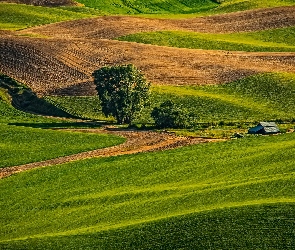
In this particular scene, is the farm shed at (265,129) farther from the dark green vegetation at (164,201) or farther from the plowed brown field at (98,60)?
the plowed brown field at (98,60)

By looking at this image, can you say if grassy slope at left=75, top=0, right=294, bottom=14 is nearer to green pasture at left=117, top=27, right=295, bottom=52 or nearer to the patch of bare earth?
green pasture at left=117, top=27, right=295, bottom=52

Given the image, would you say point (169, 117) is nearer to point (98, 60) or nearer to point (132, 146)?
point (132, 146)

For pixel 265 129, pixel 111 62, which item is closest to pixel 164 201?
pixel 265 129

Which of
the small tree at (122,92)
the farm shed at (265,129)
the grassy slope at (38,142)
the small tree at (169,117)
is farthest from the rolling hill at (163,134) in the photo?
the small tree at (122,92)

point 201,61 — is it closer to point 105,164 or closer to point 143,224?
point 105,164

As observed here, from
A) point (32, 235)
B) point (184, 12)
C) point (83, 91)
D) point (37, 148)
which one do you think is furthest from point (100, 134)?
point (184, 12)

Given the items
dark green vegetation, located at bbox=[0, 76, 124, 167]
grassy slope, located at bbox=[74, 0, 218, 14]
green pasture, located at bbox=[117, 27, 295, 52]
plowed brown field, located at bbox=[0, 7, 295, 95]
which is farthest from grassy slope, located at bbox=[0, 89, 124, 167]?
grassy slope, located at bbox=[74, 0, 218, 14]
